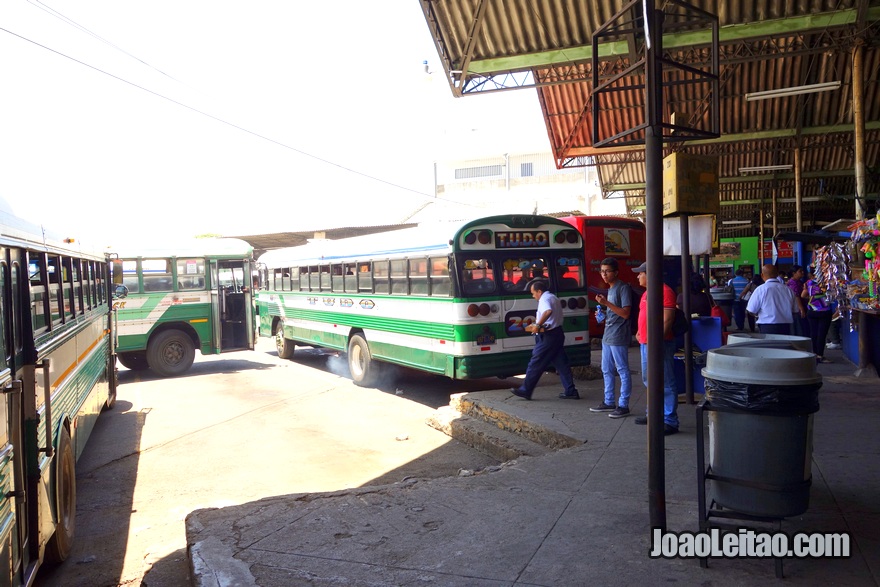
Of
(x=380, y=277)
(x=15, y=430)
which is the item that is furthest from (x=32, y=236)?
(x=380, y=277)

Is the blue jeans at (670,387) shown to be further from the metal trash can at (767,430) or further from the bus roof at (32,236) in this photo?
the bus roof at (32,236)

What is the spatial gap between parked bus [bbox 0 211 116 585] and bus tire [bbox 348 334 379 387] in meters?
5.59

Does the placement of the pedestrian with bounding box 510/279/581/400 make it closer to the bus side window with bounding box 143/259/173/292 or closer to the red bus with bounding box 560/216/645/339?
the red bus with bounding box 560/216/645/339

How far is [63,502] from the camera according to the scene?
16.7ft

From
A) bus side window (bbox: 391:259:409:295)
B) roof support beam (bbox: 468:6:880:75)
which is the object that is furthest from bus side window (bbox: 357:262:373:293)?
roof support beam (bbox: 468:6:880:75)

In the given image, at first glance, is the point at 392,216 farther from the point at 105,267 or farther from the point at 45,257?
the point at 45,257

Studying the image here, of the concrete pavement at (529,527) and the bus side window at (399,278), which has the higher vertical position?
the bus side window at (399,278)

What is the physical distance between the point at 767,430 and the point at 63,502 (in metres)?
4.89

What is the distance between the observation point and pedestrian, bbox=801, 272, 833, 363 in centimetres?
1217

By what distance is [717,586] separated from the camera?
3.56 m

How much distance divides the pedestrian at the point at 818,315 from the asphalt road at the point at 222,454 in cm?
586

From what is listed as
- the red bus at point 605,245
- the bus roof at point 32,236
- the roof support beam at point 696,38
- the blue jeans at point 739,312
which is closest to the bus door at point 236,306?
the roof support beam at point 696,38

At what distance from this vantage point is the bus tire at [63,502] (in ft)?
15.9

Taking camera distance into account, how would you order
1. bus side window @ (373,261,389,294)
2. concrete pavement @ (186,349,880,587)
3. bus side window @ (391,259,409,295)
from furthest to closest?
bus side window @ (373,261,389,294), bus side window @ (391,259,409,295), concrete pavement @ (186,349,880,587)
